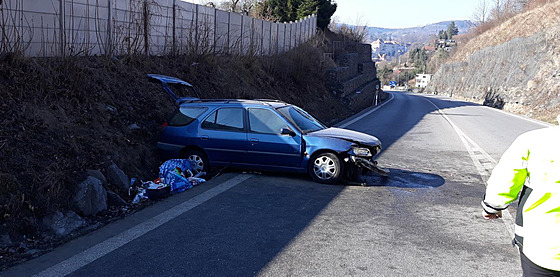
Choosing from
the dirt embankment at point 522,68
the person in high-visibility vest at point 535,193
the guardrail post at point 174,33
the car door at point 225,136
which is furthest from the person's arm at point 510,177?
the dirt embankment at point 522,68

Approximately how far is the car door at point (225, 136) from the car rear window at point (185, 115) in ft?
0.84

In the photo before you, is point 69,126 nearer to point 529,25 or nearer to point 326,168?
point 326,168

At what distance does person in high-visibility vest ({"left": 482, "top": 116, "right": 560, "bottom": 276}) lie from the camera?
274cm

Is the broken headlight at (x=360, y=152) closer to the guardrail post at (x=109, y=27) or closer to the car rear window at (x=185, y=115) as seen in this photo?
the car rear window at (x=185, y=115)

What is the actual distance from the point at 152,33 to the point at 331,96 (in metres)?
15.8

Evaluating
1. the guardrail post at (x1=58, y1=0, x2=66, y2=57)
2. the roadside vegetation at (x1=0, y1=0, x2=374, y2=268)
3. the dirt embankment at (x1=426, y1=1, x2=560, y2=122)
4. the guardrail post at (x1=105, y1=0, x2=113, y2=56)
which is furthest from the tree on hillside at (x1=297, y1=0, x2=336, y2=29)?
the guardrail post at (x1=58, y1=0, x2=66, y2=57)

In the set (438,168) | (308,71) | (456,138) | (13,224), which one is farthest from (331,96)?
(13,224)

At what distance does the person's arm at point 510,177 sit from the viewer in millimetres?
2916

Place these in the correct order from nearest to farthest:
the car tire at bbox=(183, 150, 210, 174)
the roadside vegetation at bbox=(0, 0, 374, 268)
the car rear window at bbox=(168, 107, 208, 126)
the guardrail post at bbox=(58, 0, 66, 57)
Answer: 1. the roadside vegetation at bbox=(0, 0, 374, 268)
2. the car tire at bbox=(183, 150, 210, 174)
3. the car rear window at bbox=(168, 107, 208, 126)
4. the guardrail post at bbox=(58, 0, 66, 57)

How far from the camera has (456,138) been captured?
56.2 feet

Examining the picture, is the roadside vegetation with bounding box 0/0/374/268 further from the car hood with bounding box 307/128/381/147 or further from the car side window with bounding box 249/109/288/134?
the car hood with bounding box 307/128/381/147

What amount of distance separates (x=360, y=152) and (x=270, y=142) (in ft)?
5.54

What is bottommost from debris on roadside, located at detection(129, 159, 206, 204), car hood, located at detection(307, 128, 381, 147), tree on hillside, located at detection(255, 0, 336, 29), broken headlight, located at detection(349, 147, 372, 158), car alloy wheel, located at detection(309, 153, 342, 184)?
debris on roadside, located at detection(129, 159, 206, 204)

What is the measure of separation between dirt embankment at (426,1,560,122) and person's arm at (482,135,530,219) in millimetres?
28331
